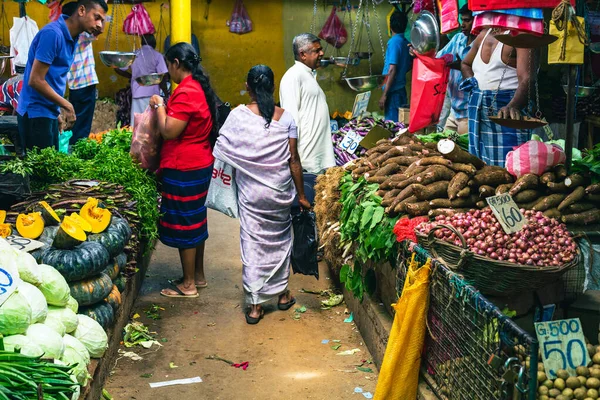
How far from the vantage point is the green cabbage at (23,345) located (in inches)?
124

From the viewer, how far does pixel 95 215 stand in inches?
194

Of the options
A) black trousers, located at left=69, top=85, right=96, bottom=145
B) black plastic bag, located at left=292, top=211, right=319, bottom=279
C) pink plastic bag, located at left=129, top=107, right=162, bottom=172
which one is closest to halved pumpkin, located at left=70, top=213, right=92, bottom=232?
pink plastic bag, located at left=129, top=107, right=162, bottom=172

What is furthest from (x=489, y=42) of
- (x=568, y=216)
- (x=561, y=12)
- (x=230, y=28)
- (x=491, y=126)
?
(x=230, y=28)

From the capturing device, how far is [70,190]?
550cm

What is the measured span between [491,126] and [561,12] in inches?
55.9

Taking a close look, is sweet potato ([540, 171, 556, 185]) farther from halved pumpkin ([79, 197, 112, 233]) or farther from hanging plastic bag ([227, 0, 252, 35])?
hanging plastic bag ([227, 0, 252, 35])

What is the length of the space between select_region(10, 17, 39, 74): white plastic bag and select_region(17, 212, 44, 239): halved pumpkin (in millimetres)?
6451

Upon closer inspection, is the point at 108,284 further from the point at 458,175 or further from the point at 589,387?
the point at 589,387

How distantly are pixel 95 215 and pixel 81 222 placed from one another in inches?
10.4

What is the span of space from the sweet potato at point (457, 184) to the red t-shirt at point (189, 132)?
2.34m

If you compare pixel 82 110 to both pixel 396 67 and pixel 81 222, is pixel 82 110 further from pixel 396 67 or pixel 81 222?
pixel 81 222

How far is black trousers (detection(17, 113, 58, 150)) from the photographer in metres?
6.46

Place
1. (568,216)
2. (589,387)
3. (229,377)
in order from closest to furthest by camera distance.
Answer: (589,387) → (568,216) → (229,377)

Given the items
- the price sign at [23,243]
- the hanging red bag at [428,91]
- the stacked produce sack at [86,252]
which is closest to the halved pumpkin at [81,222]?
the stacked produce sack at [86,252]
